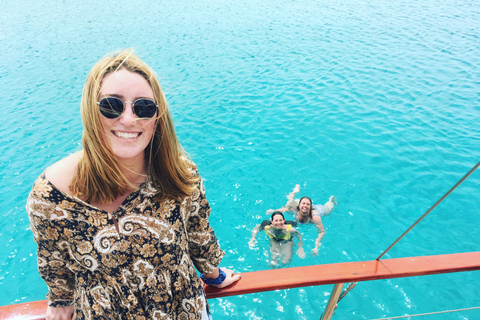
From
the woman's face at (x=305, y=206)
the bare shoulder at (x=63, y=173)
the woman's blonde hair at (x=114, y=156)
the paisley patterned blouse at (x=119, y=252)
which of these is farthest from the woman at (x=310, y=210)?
the bare shoulder at (x=63, y=173)

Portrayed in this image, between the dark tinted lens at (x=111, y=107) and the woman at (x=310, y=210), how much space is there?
5.14 m

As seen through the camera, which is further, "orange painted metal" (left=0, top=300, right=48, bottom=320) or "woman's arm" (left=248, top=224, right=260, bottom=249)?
"woman's arm" (left=248, top=224, right=260, bottom=249)

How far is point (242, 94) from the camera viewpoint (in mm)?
11164

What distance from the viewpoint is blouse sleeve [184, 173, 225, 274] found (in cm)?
150

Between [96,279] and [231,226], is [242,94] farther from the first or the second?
[96,279]

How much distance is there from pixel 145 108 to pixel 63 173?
1.43 ft

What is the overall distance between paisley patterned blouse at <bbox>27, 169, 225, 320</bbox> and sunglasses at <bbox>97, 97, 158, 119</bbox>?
12.8 inches

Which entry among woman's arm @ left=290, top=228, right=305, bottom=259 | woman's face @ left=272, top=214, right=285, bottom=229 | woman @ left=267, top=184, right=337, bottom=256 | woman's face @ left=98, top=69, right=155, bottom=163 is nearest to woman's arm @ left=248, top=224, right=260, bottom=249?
woman @ left=267, top=184, right=337, bottom=256

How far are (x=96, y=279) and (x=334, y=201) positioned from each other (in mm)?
6218

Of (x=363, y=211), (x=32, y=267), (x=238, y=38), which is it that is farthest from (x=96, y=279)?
(x=238, y=38)

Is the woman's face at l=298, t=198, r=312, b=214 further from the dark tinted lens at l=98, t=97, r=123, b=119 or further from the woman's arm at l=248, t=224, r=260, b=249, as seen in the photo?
the dark tinted lens at l=98, t=97, r=123, b=119

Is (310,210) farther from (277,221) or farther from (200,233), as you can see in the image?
(200,233)

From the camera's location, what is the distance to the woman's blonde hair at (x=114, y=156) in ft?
4.22

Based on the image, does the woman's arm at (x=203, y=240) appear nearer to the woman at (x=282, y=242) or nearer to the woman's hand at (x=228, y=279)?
the woman's hand at (x=228, y=279)
